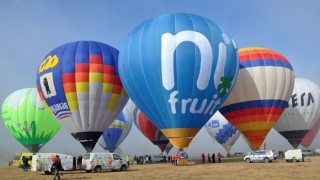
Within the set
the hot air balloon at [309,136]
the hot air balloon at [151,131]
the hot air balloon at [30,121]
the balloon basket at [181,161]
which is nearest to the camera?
the balloon basket at [181,161]

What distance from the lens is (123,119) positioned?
5778cm

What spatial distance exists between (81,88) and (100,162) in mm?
10217

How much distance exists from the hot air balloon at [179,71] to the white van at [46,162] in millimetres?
8267

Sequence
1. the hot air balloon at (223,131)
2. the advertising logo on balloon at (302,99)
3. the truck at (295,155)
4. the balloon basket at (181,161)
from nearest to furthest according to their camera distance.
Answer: the balloon basket at (181,161)
the truck at (295,155)
the advertising logo on balloon at (302,99)
the hot air balloon at (223,131)

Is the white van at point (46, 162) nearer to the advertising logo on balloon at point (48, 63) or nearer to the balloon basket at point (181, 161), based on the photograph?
the balloon basket at point (181, 161)

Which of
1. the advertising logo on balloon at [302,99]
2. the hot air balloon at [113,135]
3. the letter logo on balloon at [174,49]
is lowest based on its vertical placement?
the hot air balloon at [113,135]

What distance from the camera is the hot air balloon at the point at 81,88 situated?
1270 inches

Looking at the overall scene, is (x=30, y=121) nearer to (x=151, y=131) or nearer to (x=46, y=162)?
(x=151, y=131)

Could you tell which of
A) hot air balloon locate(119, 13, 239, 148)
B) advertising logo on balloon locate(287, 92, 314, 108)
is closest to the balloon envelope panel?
advertising logo on balloon locate(287, 92, 314, 108)

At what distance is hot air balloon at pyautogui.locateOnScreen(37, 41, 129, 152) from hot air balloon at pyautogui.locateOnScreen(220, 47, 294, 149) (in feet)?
46.6

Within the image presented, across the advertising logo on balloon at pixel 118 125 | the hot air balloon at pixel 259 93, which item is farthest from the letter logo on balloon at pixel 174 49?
the advertising logo on balloon at pixel 118 125

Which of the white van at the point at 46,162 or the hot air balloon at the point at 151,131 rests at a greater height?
the hot air balloon at the point at 151,131

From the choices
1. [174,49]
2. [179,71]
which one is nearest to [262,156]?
[179,71]

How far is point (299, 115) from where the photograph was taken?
1800 inches
